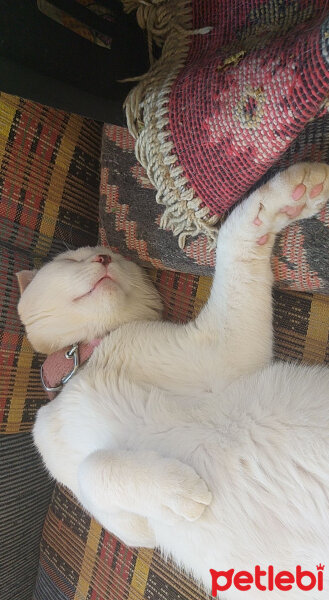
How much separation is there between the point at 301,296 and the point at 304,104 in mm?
512

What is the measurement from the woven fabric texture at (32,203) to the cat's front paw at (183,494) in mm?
537

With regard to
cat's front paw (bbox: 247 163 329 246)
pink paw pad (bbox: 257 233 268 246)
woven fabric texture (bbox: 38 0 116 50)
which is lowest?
pink paw pad (bbox: 257 233 268 246)

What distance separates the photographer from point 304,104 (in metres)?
0.59

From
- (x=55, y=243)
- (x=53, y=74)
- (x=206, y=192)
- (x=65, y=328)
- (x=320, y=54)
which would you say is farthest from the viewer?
(x=55, y=243)

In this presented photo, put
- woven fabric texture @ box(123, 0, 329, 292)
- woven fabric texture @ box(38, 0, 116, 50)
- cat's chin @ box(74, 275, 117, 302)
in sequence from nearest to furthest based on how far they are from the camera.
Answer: woven fabric texture @ box(123, 0, 329, 292)
woven fabric texture @ box(38, 0, 116, 50)
cat's chin @ box(74, 275, 117, 302)

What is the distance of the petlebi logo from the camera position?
28.8 inches

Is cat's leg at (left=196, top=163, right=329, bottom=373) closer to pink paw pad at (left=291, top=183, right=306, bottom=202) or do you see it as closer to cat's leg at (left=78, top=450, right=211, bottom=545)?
pink paw pad at (left=291, top=183, right=306, bottom=202)

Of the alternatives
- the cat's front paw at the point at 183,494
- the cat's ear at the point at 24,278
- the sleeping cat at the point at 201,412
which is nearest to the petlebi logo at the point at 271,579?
the sleeping cat at the point at 201,412

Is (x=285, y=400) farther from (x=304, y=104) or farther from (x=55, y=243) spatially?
(x=55, y=243)

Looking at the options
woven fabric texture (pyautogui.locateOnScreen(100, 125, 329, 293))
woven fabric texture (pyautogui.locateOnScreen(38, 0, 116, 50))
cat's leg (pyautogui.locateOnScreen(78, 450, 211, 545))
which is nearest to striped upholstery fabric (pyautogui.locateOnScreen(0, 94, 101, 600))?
woven fabric texture (pyautogui.locateOnScreen(100, 125, 329, 293))

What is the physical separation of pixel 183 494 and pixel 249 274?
42 cm

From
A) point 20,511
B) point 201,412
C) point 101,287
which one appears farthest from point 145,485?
point 20,511

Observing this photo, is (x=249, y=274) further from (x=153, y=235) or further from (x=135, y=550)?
(x=135, y=550)

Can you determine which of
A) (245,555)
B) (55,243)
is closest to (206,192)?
(55,243)
